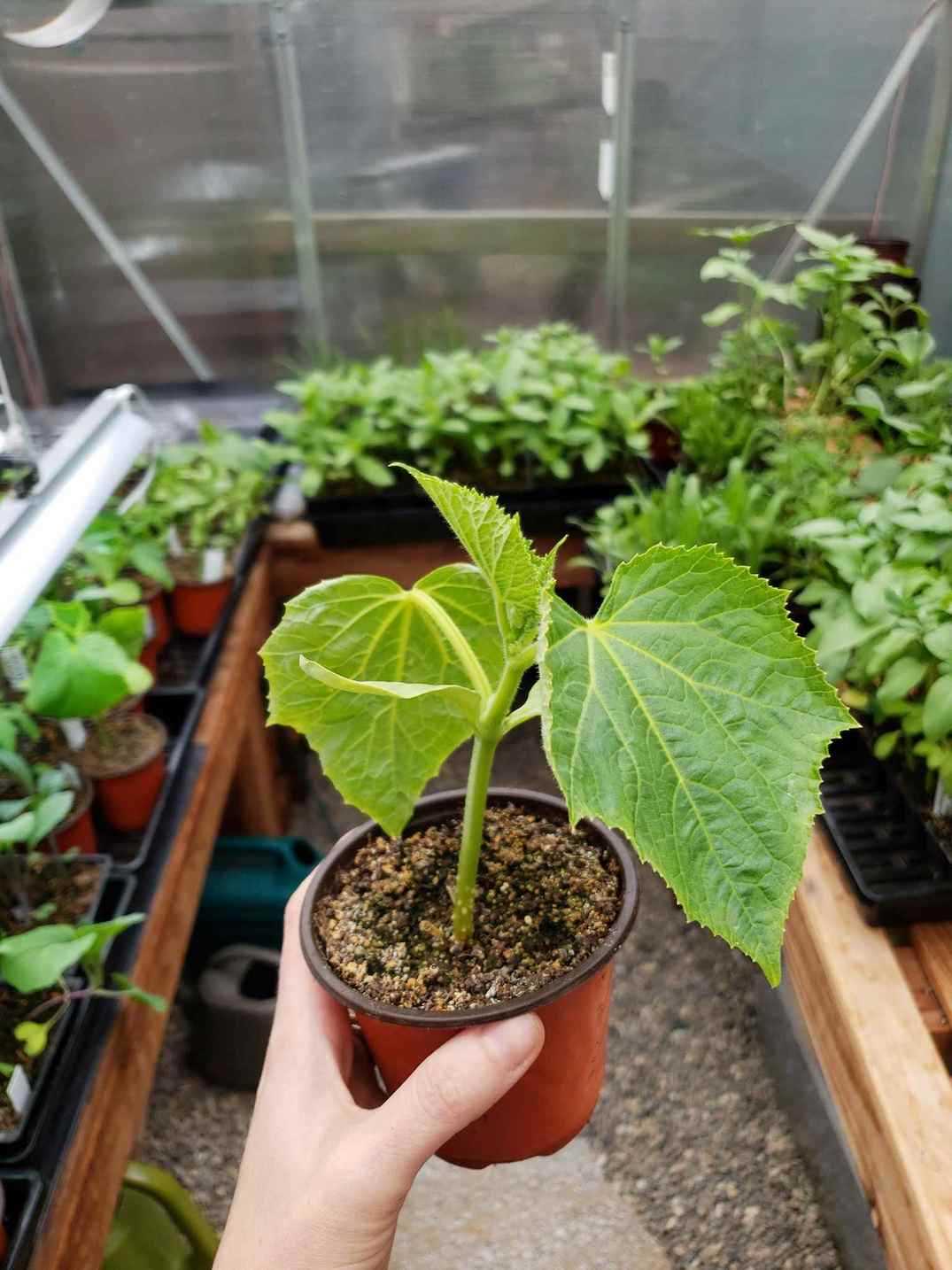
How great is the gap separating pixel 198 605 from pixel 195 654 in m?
0.08

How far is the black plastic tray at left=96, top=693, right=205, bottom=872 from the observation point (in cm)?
114

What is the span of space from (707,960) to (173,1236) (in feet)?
2.80

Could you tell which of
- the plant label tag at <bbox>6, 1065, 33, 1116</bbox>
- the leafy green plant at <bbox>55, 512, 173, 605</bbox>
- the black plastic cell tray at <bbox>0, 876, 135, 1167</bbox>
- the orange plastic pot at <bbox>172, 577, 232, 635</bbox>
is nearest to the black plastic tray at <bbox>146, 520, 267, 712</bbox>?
the orange plastic pot at <bbox>172, 577, 232, 635</bbox>

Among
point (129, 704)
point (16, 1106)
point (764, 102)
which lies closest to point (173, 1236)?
point (16, 1106)

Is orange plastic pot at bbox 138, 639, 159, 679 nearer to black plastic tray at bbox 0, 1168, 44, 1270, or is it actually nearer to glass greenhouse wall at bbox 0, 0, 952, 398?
black plastic tray at bbox 0, 1168, 44, 1270

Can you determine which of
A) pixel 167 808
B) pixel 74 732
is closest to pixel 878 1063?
pixel 167 808

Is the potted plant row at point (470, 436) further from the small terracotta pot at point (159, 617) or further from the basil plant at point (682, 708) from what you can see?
the basil plant at point (682, 708)

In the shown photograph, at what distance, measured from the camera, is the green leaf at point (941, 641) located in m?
0.82

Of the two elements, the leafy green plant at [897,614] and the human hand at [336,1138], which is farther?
the leafy green plant at [897,614]

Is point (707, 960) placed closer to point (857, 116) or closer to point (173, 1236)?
point (173, 1236)

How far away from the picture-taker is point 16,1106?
2.60 ft

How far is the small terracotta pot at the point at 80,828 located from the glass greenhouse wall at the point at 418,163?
52.5 inches

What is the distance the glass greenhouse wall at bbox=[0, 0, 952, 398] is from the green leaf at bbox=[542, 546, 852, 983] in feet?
5.54

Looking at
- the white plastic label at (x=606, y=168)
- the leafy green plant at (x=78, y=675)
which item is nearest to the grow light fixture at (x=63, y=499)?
the leafy green plant at (x=78, y=675)
